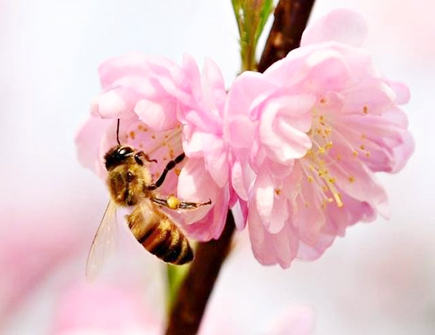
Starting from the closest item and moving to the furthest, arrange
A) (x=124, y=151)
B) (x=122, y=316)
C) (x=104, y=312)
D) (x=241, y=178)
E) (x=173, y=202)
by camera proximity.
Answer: (x=241, y=178), (x=173, y=202), (x=124, y=151), (x=122, y=316), (x=104, y=312)

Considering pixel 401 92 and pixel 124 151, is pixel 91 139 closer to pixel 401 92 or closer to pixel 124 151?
pixel 124 151

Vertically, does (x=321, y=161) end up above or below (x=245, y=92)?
below

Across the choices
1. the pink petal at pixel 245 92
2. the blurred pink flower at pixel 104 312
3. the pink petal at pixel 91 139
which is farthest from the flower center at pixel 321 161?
the blurred pink flower at pixel 104 312

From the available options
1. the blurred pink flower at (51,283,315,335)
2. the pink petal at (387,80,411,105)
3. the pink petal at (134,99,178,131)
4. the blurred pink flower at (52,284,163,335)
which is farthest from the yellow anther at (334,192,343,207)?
the blurred pink flower at (52,284,163,335)

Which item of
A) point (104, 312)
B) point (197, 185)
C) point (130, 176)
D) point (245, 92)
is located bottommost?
point (104, 312)

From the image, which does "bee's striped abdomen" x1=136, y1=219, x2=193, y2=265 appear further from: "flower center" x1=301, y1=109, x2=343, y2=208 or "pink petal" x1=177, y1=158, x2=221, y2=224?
"flower center" x1=301, y1=109, x2=343, y2=208

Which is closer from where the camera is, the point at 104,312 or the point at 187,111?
the point at 187,111

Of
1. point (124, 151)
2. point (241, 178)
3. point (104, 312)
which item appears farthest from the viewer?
point (104, 312)

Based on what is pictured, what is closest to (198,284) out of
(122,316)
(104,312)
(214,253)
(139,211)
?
(214,253)
